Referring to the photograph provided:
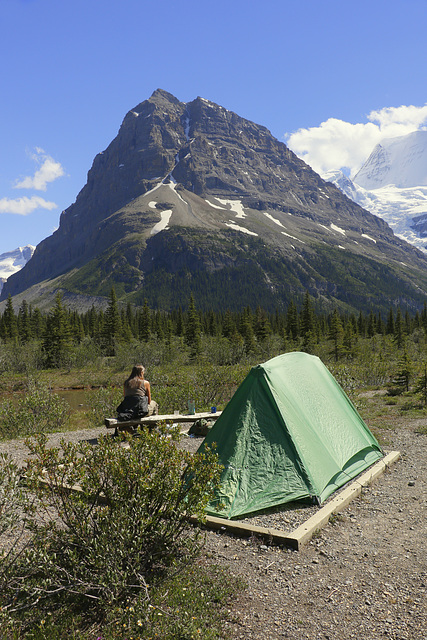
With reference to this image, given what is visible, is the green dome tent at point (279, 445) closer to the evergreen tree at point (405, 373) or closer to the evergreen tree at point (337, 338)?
the evergreen tree at point (405, 373)

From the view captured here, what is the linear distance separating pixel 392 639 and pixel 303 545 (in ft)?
6.24

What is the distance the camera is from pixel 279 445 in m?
7.44

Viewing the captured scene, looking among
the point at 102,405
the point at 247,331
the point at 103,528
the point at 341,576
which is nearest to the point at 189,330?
the point at 247,331

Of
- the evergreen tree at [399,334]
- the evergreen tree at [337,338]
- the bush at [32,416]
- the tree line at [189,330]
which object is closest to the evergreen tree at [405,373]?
the bush at [32,416]

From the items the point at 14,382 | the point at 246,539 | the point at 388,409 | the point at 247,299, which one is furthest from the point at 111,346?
the point at 247,299

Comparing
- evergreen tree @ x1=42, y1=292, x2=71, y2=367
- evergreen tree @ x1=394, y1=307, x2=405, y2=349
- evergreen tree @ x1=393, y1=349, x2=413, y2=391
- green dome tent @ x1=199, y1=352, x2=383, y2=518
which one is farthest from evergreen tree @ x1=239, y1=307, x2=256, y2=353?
green dome tent @ x1=199, y1=352, x2=383, y2=518

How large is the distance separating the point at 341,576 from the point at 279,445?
2.51 m

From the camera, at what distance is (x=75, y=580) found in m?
4.18

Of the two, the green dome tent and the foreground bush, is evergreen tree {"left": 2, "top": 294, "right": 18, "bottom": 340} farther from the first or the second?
the foreground bush

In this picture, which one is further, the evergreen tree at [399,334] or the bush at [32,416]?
the evergreen tree at [399,334]

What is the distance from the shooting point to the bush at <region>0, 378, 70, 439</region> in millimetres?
14031

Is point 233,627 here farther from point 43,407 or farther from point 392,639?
point 43,407

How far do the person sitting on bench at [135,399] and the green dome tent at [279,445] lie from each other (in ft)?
11.7

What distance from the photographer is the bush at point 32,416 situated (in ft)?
46.0
